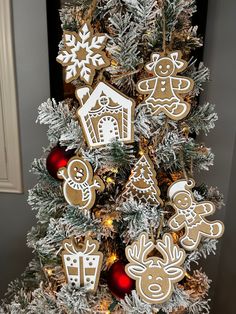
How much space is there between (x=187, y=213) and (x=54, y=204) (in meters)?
0.31

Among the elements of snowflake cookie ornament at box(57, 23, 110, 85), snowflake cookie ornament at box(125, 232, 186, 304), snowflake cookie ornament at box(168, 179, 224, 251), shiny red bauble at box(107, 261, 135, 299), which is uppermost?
snowflake cookie ornament at box(57, 23, 110, 85)

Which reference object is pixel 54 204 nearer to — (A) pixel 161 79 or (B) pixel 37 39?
(A) pixel 161 79

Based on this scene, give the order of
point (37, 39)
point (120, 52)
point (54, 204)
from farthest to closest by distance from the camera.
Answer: point (37, 39) < point (54, 204) < point (120, 52)

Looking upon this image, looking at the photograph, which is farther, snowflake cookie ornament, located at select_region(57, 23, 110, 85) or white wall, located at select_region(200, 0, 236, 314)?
white wall, located at select_region(200, 0, 236, 314)

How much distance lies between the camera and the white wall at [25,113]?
1.18 m

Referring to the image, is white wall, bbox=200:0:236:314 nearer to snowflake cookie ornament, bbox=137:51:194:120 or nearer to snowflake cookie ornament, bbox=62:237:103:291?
snowflake cookie ornament, bbox=137:51:194:120

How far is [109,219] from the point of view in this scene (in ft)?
2.34

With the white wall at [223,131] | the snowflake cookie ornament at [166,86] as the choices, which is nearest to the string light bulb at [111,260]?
the snowflake cookie ornament at [166,86]

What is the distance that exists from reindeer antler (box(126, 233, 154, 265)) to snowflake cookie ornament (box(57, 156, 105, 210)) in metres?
0.12

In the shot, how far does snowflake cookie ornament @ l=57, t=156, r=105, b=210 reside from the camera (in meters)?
0.68

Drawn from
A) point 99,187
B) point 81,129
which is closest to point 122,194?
point 99,187

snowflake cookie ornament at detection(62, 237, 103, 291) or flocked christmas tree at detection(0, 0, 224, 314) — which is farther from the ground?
flocked christmas tree at detection(0, 0, 224, 314)

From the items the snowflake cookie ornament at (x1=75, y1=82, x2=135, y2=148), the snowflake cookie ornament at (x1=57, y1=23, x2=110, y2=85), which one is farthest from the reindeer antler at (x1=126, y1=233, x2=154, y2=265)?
the snowflake cookie ornament at (x1=57, y1=23, x2=110, y2=85)

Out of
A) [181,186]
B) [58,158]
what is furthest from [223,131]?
[58,158]
